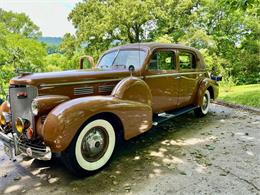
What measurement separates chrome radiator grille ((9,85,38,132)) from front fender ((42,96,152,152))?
48 centimetres

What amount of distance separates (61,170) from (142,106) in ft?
4.90

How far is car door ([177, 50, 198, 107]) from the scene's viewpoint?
5285mm

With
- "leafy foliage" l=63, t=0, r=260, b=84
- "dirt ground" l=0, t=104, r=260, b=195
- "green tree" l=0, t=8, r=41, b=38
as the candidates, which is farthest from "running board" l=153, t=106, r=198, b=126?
"green tree" l=0, t=8, r=41, b=38

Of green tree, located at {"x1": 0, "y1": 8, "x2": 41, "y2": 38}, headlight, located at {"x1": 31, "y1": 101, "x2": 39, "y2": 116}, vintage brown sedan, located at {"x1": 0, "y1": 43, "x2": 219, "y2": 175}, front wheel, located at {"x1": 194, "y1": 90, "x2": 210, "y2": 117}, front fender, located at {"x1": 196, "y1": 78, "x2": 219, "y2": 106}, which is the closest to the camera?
vintage brown sedan, located at {"x1": 0, "y1": 43, "x2": 219, "y2": 175}

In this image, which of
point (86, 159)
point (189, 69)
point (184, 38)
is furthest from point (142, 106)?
point (184, 38)

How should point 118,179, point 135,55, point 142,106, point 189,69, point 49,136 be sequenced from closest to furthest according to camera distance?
point 49,136 < point 118,179 < point 142,106 < point 135,55 < point 189,69

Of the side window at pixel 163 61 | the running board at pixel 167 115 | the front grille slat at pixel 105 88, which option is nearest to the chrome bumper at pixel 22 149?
the front grille slat at pixel 105 88

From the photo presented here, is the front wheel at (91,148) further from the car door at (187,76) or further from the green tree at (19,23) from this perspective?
the green tree at (19,23)

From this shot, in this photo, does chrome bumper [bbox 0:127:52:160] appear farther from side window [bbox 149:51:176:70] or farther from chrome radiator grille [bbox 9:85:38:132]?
side window [bbox 149:51:176:70]

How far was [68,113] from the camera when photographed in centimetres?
290

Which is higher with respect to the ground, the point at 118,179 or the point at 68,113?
the point at 68,113

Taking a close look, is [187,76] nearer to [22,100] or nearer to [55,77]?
[55,77]

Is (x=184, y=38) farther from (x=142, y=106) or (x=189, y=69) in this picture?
(x=142, y=106)

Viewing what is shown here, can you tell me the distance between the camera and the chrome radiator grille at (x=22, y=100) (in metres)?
3.25
